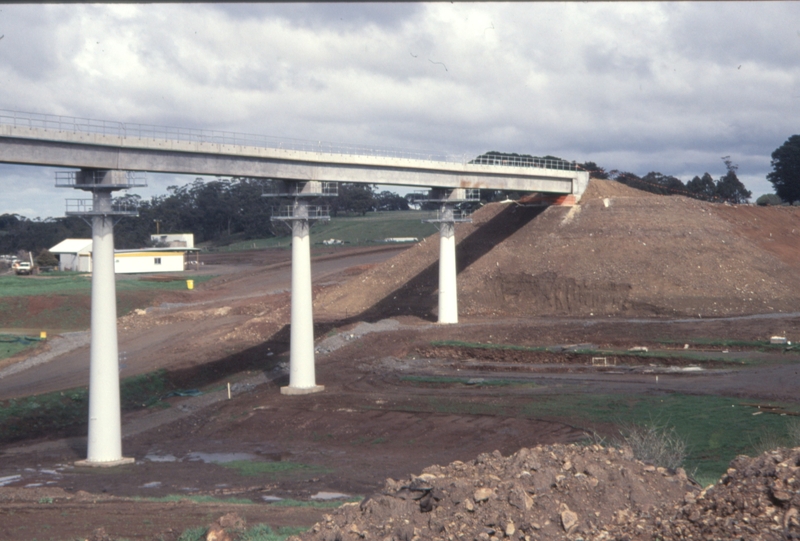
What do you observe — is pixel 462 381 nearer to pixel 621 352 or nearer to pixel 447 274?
pixel 621 352

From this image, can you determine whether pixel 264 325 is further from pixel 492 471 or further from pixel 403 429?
pixel 492 471

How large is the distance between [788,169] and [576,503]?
106 metres

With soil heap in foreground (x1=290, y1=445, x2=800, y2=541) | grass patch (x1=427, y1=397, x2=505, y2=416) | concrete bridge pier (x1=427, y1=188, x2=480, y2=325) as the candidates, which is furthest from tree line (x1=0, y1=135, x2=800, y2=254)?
soil heap in foreground (x1=290, y1=445, x2=800, y2=541)

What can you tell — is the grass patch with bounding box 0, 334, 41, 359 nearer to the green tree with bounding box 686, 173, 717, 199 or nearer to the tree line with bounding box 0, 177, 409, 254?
the tree line with bounding box 0, 177, 409, 254

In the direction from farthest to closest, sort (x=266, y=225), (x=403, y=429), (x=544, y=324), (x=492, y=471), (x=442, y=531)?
(x=266, y=225) < (x=544, y=324) < (x=403, y=429) < (x=492, y=471) < (x=442, y=531)

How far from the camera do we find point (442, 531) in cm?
1136

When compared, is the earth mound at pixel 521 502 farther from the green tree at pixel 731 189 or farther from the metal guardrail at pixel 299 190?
the green tree at pixel 731 189

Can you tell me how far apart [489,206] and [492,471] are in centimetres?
6151

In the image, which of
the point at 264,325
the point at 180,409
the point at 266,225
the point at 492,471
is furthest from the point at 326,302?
the point at 266,225

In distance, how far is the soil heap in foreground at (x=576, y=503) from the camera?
967cm

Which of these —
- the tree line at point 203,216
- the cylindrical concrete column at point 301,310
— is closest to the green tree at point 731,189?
the tree line at point 203,216

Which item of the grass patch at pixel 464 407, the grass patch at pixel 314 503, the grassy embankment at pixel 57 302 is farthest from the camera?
the grassy embankment at pixel 57 302

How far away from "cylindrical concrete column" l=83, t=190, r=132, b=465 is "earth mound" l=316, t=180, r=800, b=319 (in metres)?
30.9

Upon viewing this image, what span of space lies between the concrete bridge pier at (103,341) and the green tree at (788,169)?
9694cm
